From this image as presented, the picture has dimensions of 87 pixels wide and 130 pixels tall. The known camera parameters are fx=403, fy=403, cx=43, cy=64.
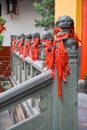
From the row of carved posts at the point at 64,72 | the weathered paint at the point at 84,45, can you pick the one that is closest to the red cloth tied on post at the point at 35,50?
the weathered paint at the point at 84,45

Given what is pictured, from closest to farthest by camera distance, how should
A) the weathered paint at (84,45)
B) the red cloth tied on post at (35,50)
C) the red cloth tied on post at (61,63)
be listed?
the red cloth tied on post at (61,63) < the red cloth tied on post at (35,50) < the weathered paint at (84,45)

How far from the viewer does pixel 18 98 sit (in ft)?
11.6

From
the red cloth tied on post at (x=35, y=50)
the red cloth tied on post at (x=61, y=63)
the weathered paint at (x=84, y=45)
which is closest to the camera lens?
the red cloth tied on post at (x=61, y=63)

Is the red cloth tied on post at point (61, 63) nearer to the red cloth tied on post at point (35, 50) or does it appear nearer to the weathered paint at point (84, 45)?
the red cloth tied on post at point (35, 50)

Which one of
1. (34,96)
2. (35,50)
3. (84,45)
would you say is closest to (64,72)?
(34,96)

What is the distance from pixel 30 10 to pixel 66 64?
44.2ft

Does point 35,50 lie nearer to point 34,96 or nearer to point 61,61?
point 34,96

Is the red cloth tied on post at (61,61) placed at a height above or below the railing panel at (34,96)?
above

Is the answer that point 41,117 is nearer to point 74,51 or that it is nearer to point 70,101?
point 70,101

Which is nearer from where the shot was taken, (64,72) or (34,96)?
(64,72)

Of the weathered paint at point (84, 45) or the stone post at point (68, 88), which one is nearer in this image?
the stone post at point (68, 88)

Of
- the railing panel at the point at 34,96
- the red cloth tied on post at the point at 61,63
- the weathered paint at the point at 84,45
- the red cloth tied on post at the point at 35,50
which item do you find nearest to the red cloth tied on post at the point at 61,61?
the red cloth tied on post at the point at 61,63

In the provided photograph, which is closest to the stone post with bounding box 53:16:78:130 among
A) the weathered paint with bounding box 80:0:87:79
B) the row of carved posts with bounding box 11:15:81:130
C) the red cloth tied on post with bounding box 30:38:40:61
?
the row of carved posts with bounding box 11:15:81:130

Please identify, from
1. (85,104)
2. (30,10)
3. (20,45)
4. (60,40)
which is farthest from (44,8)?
(60,40)
